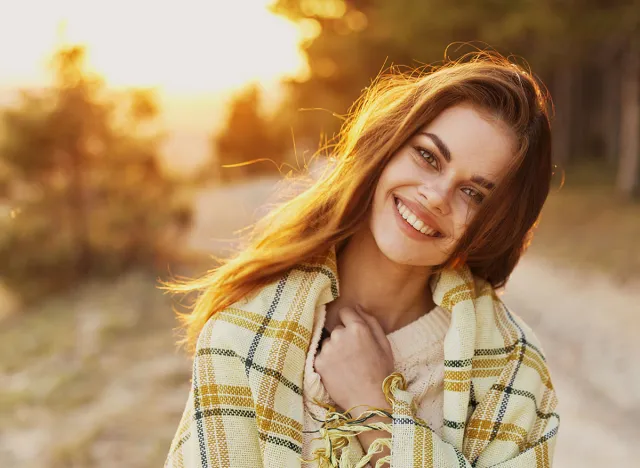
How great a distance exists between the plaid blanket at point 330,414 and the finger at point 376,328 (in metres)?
0.11

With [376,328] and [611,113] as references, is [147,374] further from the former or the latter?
[611,113]

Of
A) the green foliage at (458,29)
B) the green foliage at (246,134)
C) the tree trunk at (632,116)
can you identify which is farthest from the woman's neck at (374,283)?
the green foliage at (246,134)

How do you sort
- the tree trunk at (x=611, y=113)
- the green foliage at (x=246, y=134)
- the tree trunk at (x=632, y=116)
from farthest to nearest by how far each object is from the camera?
the green foliage at (x=246, y=134) < the tree trunk at (x=611, y=113) < the tree trunk at (x=632, y=116)

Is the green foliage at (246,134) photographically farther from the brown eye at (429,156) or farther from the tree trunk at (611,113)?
the brown eye at (429,156)

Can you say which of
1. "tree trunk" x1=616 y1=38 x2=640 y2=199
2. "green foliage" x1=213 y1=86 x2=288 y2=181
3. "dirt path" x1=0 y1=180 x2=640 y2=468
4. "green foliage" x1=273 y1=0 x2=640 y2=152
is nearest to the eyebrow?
"dirt path" x1=0 y1=180 x2=640 y2=468

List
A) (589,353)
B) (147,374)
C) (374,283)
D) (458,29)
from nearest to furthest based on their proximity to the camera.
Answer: (374,283), (589,353), (147,374), (458,29)

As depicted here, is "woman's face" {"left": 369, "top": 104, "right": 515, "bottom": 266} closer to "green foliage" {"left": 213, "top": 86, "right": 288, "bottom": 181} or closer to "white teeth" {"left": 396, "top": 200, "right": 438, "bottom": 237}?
"white teeth" {"left": 396, "top": 200, "right": 438, "bottom": 237}

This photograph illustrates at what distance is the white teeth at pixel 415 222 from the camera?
1.46 metres

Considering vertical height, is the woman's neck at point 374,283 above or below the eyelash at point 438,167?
below

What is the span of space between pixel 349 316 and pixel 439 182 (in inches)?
15.4

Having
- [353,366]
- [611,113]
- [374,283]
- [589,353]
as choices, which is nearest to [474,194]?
[374,283]

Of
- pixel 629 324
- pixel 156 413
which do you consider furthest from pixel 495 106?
pixel 629 324

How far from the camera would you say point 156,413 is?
4.21 meters

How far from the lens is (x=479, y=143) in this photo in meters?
1.44
